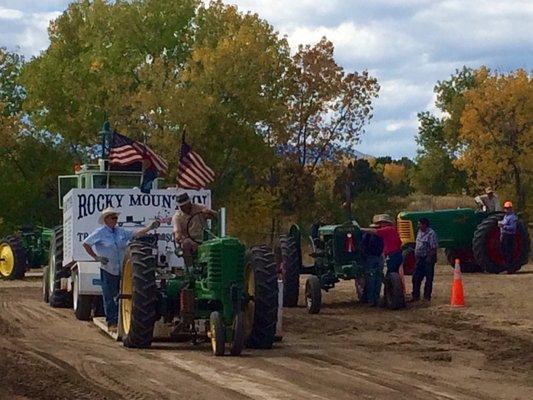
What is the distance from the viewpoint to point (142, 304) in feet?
47.8

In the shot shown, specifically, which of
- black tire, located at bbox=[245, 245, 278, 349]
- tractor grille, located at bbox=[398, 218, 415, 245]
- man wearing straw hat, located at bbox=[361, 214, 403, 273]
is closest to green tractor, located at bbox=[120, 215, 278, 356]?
black tire, located at bbox=[245, 245, 278, 349]

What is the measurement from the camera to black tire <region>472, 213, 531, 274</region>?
94.1 ft

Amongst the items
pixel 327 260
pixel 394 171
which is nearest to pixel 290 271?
pixel 327 260

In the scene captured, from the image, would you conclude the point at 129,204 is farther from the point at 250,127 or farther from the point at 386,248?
the point at 250,127

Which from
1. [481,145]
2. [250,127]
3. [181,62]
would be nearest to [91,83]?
[181,62]

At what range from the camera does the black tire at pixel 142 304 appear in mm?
14602

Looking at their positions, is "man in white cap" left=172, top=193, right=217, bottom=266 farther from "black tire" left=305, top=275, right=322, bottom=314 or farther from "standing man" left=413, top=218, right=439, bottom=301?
"standing man" left=413, top=218, right=439, bottom=301

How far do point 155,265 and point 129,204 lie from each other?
4976mm

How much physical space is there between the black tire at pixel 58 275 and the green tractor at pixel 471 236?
29.1 feet

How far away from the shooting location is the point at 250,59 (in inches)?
1796

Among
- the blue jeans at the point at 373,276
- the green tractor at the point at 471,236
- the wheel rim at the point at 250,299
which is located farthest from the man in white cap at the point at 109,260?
the green tractor at the point at 471,236

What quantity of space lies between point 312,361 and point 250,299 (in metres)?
1.31

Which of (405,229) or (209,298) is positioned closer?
(209,298)

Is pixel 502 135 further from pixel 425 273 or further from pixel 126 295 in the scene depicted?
pixel 126 295
